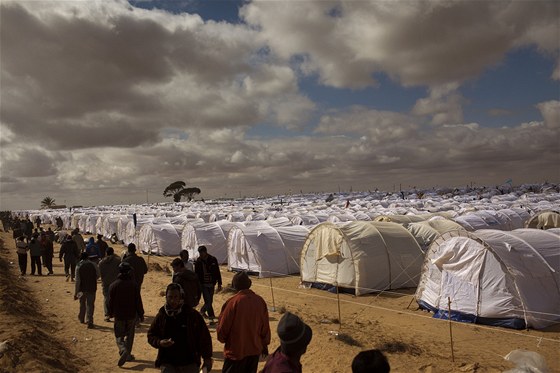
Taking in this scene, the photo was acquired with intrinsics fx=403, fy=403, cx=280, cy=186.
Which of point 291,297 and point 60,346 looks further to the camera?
point 291,297

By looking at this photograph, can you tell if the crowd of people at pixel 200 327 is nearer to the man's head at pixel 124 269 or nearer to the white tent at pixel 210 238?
the man's head at pixel 124 269

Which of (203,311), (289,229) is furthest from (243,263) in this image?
(203,311)

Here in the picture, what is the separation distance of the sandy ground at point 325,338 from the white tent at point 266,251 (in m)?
5.76

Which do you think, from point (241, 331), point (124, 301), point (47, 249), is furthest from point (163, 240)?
point (241, 331)

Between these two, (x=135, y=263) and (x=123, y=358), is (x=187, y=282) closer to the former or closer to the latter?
(x=123, y=358)

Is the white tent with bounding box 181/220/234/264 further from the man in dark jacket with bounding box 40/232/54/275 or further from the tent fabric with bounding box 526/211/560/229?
the tent fabric with bounding box 526/211/560/229

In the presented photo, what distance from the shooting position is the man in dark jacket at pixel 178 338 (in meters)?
5.33

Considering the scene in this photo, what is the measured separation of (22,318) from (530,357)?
517 inches

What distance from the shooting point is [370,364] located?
3189mm

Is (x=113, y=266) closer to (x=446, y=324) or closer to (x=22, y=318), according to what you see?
(x=22, y=318)

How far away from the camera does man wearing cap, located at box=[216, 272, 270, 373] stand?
583 centimetres

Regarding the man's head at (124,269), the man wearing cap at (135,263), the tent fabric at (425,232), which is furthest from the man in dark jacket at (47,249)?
the tent fabric at (425,232)

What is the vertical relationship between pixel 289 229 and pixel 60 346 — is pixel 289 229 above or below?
above

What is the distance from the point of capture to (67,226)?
7131 cm
